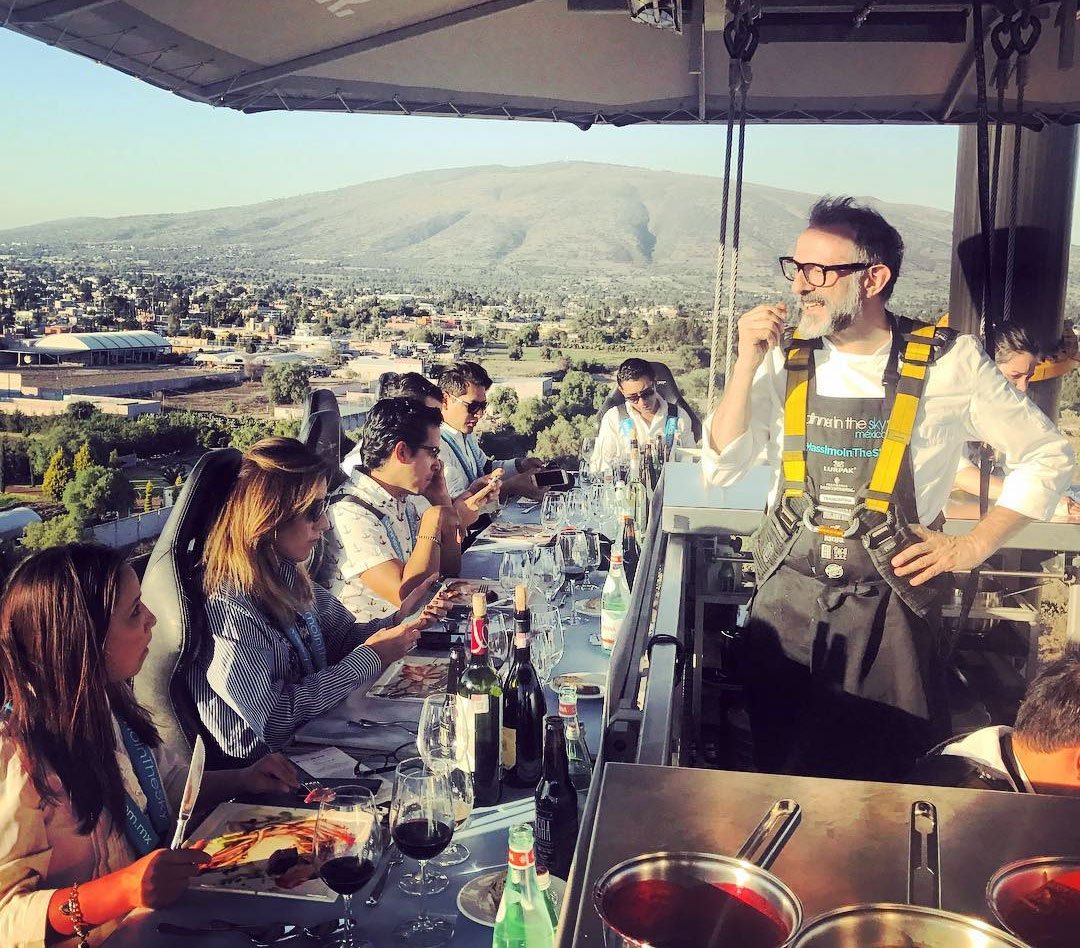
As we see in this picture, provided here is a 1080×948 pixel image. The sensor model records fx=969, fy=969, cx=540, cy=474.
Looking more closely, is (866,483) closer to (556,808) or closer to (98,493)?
(556,808)

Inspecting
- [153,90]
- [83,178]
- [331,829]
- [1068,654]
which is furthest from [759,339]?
[83,178]

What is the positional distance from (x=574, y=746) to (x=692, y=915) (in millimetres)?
Result: 944

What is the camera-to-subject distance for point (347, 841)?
130 cm

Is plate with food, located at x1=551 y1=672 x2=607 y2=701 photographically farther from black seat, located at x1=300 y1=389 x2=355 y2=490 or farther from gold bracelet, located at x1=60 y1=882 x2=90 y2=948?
black seat, located at x1=300 y1=389 x2=355 y2=490

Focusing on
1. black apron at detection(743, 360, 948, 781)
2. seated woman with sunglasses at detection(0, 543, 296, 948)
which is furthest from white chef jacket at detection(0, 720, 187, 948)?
black apron at detection(743, 360, 948, 781)

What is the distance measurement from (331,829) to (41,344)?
419cm

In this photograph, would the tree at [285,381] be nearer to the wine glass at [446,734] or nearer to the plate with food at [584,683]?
the plate with food at [584,683]

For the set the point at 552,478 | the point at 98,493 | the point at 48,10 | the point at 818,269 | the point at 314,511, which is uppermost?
the point at 48,10

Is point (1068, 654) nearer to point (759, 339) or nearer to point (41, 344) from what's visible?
point (759, 339)

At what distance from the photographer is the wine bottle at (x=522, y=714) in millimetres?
1690

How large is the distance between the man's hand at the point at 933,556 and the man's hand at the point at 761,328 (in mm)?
560

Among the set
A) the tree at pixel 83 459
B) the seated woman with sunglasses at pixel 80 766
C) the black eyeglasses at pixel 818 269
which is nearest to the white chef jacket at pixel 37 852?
the seated woman with sunglasses at pixel 80 766

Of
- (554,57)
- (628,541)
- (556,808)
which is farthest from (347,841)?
(554,57)

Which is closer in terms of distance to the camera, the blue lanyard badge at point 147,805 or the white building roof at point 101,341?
the blue lanyard badge at point 147,805
